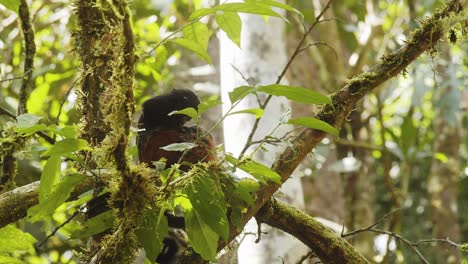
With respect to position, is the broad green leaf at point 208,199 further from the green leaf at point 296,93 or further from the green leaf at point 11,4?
the green leaf at point 11,4

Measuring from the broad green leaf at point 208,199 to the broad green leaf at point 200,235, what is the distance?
4cm

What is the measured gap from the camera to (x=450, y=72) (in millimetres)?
3379

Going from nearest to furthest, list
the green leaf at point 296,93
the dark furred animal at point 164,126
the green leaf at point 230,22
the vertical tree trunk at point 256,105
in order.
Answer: the green leaf at point 296,93 < the green leaf at point 230,22 < the vertical tree trunk at point 256,105 < the dark furred animal at point 164,126

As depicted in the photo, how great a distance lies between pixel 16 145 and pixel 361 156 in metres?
2.82

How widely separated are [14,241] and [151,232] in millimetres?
383

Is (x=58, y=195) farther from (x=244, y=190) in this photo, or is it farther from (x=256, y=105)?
(x=256, y=105)

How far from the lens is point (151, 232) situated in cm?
117

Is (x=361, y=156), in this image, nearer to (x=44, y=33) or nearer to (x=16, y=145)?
(x=44, y=33)

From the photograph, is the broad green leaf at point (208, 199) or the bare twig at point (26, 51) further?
the bare twig at point (26, 51)

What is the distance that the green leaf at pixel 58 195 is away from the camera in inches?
43.7

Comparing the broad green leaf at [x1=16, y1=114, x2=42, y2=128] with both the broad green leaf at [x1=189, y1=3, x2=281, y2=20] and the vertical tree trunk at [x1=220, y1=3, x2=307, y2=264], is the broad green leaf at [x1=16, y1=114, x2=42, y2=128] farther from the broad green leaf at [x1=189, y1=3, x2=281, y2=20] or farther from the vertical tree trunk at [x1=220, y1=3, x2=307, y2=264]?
the vertical tree trunk at [x1=220, y1=3, x2=307, y2=264]

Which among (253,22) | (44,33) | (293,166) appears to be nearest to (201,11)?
(293,166)

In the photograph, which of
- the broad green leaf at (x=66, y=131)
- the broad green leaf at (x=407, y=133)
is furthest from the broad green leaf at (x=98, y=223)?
the broad green leaf at (x=407, y=133)

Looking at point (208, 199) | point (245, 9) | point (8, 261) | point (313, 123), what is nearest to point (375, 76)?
point (313, 123)
